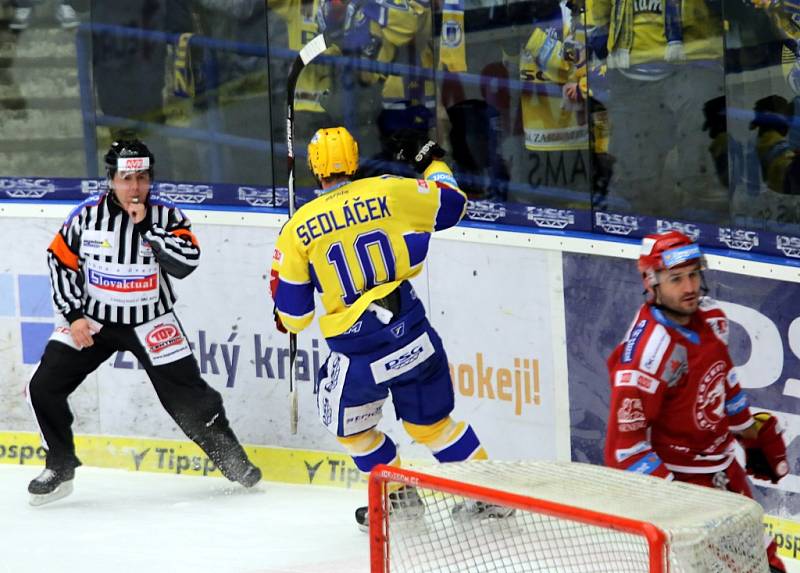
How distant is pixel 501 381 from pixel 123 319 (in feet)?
4.57

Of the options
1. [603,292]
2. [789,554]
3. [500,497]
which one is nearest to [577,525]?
[500,497]

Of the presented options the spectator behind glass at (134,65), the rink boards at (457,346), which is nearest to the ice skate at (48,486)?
the rink boards at (457,346)

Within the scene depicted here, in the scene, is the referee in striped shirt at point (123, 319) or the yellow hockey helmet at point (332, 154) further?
the referee in striped shirt at point (123, 319)

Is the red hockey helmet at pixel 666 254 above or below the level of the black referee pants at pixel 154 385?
above

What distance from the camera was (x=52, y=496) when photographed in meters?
5.70

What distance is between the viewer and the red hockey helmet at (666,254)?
143 inches

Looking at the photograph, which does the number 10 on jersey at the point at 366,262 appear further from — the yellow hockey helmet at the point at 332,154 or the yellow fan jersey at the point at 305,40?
the yellow fan jersey at the point at 305,40

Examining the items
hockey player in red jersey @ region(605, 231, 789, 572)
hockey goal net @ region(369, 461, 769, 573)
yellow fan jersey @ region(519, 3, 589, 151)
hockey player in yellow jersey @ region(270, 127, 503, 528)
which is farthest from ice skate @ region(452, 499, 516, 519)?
yellow fan jersey @ region(519, 3, 589, 151)

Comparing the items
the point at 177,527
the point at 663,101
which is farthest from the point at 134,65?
the point at 663,101

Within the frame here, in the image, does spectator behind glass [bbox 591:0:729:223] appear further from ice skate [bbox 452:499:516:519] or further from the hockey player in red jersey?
ice skate [bbox 452:499:516:519]

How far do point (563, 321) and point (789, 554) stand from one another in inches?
42.9

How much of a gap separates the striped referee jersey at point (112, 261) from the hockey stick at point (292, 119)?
43 cm

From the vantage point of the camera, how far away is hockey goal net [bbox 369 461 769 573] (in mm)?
3014

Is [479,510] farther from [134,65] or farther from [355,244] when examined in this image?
[134,65]
